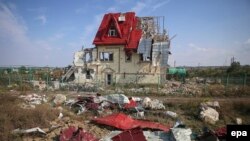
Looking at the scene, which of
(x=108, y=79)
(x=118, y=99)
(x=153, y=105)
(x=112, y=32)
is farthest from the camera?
(x=112, y=32)

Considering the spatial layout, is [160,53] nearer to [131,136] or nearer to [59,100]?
[59,100]

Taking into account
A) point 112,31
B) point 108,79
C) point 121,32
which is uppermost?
point 112,31

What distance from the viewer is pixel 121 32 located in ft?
94.9

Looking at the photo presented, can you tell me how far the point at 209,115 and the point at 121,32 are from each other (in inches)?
689

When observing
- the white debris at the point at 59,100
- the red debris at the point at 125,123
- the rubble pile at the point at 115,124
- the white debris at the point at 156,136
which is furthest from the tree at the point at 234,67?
the white debris at the point at 156,136

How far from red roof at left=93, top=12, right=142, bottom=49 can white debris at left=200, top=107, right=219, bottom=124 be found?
14.8m

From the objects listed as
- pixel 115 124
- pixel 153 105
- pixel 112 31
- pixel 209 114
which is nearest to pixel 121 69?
pixel 112 31

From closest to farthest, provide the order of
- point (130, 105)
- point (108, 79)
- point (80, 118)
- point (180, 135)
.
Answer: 1. point (180, 135)
2. point (80, 118)
3. point (130, 105)
4. point (108, 79)

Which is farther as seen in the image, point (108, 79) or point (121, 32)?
point (121, 32)

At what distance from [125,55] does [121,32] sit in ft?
9.17

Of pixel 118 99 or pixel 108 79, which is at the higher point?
pixel 108 79

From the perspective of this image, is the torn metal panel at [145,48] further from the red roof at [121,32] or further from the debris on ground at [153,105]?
the debris on ground at [153,105]

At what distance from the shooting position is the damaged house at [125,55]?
1069 inches

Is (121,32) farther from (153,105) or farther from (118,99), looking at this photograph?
(153,105)
